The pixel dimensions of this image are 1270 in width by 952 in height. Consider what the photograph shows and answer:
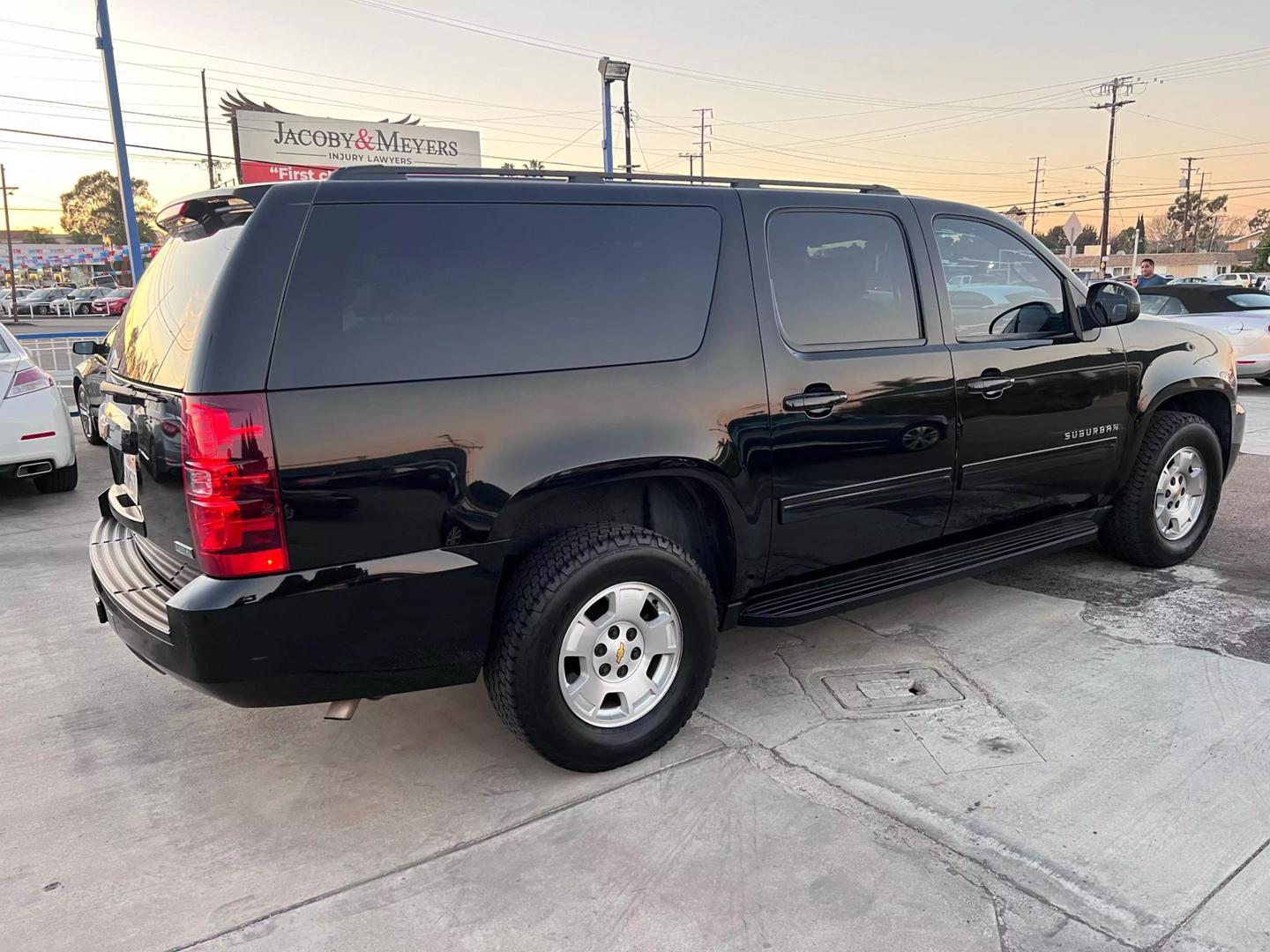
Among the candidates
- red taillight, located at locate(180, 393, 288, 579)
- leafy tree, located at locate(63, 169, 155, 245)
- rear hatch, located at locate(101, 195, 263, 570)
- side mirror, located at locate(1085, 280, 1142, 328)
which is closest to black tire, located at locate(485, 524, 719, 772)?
red taillight, located at locate(180, 393, 288, 579)

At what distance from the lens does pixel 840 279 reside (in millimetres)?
3584

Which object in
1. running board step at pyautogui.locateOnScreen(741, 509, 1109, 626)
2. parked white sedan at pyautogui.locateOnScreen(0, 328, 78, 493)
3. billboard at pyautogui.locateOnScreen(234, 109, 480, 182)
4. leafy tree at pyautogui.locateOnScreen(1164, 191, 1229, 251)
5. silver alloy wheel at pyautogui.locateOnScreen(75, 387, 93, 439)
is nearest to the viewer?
running board step at pyautogui.locateOnScreen(741, 509, 1109, 626)

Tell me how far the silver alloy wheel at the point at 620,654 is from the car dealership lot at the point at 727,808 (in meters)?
0.25

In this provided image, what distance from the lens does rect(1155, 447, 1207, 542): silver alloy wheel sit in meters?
4.82

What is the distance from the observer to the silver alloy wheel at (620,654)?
2973 millimetres

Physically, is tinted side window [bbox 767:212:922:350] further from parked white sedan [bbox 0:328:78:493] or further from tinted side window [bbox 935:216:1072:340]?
parked white sedan [bbox 0:328:78:493]

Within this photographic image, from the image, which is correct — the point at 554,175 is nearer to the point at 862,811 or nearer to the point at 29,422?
the point at 862,811

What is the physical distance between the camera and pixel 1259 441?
345 inches

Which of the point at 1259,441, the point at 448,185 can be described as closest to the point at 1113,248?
the point at 1259,441

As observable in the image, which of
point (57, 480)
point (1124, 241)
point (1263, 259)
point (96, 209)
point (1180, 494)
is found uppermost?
point (96, 209)

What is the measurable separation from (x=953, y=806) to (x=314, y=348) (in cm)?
234

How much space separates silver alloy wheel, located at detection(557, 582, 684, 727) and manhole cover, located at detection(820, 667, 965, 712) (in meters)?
0.85

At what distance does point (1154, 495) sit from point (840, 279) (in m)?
2.39

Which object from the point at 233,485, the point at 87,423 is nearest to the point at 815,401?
the point at 233,485
